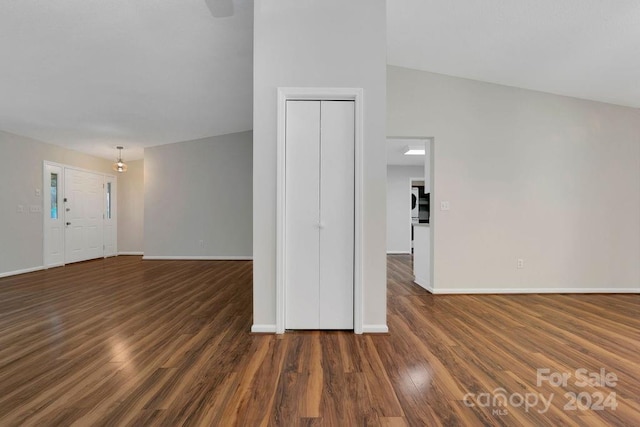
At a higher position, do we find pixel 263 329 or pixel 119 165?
pixel 119 165

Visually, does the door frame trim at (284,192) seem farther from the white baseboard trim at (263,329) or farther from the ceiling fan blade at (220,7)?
the ceiling fan blade at (220,7)

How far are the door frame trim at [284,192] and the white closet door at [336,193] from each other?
0.19 feet

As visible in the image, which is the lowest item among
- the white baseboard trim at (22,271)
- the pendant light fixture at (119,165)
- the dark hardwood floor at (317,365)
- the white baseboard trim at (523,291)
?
the white baseboard trim at (22,271)

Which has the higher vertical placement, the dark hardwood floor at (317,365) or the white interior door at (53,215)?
the white interior door at (53,215)

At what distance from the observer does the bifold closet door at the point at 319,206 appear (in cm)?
278

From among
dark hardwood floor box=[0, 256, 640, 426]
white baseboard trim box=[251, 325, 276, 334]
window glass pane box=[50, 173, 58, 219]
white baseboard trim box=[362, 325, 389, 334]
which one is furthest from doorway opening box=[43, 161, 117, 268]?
white baseboard trim box=[362, 325, 389, 334]

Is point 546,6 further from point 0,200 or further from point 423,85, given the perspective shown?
point 0,200

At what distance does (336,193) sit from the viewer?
2.80 m

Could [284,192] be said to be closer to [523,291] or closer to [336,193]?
[336,193]

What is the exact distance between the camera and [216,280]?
15.9 ft

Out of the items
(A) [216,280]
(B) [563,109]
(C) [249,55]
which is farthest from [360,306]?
(B) [563,109]

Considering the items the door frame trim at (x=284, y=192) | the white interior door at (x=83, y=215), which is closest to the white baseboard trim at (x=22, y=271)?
the white interior door at (x=83, y=215)

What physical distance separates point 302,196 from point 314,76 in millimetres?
1115

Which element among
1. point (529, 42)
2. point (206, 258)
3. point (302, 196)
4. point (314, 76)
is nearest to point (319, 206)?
point (302, 196)
